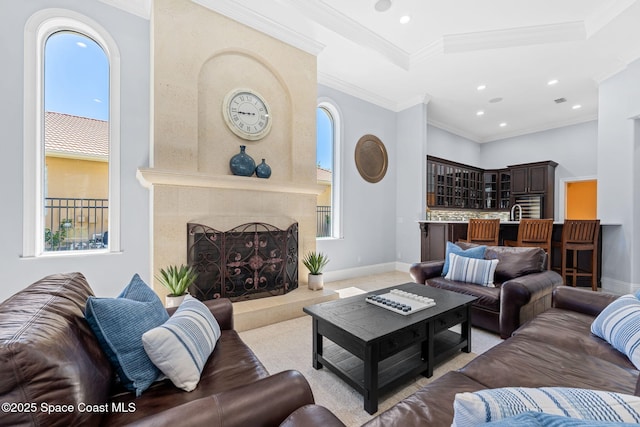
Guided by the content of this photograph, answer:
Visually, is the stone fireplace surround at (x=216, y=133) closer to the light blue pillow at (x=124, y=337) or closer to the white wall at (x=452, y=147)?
the light blue pillow at (x=124, y=337)

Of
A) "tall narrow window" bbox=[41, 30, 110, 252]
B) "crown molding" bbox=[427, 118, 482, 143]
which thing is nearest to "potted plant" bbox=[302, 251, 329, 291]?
"tall narrow window" bbox=[41, 30, 110, 252]

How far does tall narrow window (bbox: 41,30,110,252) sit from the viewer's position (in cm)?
286

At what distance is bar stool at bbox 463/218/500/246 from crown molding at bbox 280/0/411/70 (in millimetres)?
2846

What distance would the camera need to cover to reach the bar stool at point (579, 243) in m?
3.95

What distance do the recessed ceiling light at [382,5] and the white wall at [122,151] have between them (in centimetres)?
273

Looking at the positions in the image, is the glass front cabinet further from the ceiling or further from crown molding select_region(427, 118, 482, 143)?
the ceiling

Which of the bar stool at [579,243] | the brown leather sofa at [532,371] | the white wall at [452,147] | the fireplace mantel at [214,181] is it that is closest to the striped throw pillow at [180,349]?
the brown leather sofa at [532,371]

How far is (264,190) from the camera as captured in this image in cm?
339

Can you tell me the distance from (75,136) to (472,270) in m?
4.54

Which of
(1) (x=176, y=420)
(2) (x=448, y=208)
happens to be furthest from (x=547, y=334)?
(2) (x=448, y=208)

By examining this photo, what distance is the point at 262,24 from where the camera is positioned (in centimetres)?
340

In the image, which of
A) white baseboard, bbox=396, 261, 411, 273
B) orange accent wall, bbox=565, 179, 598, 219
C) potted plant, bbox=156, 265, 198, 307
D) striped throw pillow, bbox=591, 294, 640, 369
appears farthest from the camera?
orange accent wall, bbox=565, 179, 598, 219

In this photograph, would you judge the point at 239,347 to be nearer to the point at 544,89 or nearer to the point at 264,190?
the point at 264,190

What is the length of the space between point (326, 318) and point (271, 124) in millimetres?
2656
